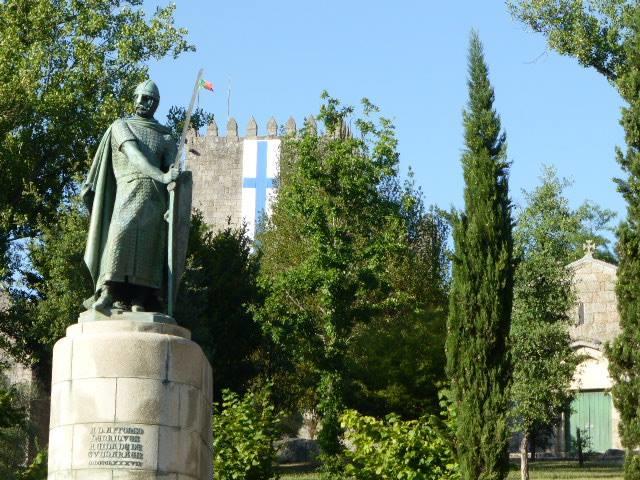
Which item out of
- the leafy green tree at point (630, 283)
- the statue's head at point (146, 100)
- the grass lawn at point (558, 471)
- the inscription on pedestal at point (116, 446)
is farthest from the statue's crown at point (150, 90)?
the grass lawn at point (558, 471)

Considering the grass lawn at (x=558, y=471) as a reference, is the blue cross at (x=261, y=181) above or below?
above

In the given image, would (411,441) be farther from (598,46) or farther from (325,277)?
(598,46)

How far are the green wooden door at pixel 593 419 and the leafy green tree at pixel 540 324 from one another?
581 centimetres

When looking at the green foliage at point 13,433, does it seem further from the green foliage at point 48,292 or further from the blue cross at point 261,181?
the blue cross at point 261,181

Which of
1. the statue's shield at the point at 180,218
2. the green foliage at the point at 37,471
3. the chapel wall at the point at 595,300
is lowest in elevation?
the green foliage at the point at 37,471

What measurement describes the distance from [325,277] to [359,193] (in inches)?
96.7

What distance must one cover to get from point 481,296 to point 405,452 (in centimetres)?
374

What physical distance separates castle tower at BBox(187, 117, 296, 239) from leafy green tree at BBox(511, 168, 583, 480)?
111 feet

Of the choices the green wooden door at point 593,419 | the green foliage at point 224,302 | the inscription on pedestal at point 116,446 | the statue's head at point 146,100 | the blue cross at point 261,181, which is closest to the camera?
the inscription on pedestal at point 116,446

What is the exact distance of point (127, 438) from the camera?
13969 mm

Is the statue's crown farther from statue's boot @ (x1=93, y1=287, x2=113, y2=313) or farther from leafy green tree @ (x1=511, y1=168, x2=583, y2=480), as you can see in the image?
leafy green tree @ (x1=511, y1=168, x2=583, y2=480)

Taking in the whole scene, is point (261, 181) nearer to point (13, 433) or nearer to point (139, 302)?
point (13, 433)

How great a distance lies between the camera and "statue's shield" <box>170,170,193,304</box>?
15.0 m

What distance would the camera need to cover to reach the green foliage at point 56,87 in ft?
115
